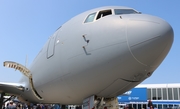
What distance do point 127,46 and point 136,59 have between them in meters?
0.41

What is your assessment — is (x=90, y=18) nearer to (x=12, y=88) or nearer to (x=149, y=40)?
(x=149, y=40)

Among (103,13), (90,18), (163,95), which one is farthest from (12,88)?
(163,95)

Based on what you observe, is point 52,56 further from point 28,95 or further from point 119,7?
point 28,95

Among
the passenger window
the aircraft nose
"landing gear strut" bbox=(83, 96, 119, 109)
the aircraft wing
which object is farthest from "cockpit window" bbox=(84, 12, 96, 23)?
the aircraft wing

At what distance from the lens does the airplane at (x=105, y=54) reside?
207 inches

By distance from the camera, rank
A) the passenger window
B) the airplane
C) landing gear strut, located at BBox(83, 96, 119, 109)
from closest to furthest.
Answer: the airplane
landing gear strut, located at BBox(83, 96, 119, 109)
the passenger window

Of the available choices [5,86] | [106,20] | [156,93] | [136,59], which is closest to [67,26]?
[106,20]

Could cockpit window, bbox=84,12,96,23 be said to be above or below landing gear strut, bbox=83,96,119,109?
above

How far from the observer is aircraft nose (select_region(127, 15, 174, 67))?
5137mm

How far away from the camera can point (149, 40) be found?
5.13 meters

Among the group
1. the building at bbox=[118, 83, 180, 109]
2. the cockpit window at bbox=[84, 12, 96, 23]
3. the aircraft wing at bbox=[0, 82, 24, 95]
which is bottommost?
the building at bbox=[118, 83, 180, 109]

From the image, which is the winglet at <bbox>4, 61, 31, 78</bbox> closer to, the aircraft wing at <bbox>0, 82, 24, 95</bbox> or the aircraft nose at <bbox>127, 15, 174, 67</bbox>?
the aircraft wing at <bbox>0, 82, 24, 95</bbox>

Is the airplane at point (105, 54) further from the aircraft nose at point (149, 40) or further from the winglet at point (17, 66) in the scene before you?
the winglet at point (17, 66)

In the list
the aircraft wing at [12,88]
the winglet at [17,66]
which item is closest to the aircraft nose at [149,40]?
the winglet at [17,66]
